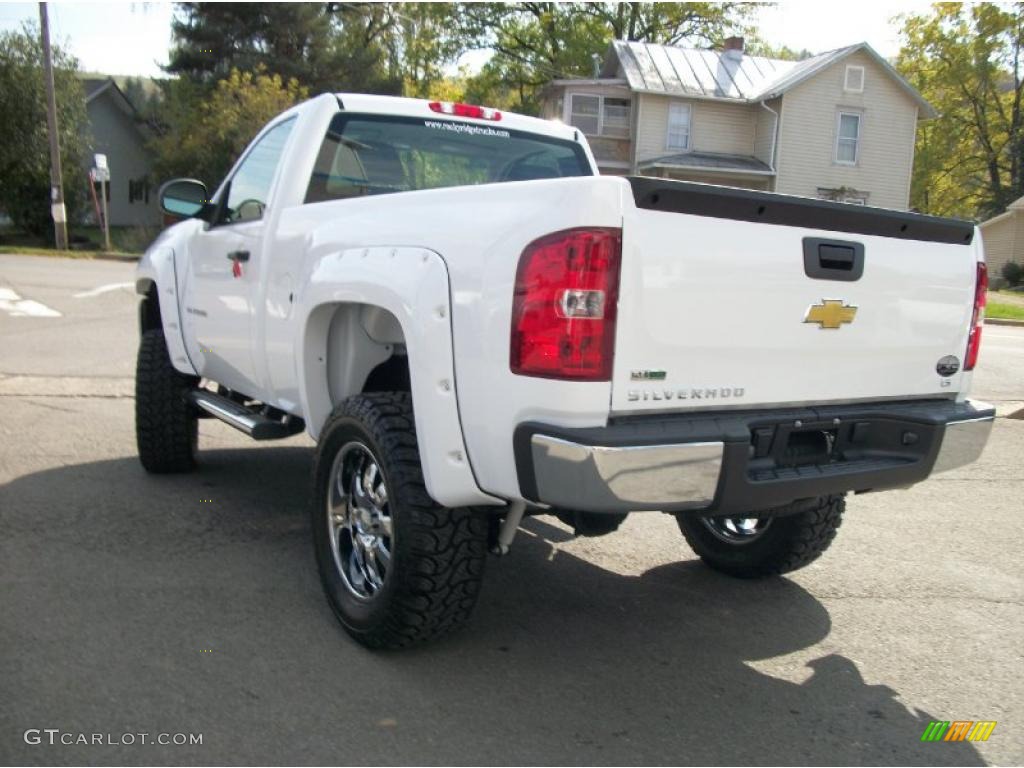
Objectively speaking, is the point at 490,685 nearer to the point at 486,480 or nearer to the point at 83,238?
the point at 486,480

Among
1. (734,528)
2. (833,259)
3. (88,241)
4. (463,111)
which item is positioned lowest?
(734,528)

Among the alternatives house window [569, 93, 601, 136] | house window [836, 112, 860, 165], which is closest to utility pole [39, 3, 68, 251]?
house window [569, 93, 601, 136]

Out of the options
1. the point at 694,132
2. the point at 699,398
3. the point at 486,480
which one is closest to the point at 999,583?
the point at 699,398

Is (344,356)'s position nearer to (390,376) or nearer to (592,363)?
(390,376)

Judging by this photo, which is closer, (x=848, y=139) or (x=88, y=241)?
(x=88, y=241)

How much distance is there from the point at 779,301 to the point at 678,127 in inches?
1233

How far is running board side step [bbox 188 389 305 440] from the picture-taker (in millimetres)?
4410

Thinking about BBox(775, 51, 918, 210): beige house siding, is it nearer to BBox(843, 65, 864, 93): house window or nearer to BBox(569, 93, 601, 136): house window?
BBox(843, 65, 864, 93): house window

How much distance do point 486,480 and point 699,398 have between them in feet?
2.27

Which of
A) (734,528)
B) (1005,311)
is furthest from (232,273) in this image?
(1005,311)

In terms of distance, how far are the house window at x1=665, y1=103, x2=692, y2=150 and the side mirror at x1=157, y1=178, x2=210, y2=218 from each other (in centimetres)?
2943

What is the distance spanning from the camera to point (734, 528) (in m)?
4.42

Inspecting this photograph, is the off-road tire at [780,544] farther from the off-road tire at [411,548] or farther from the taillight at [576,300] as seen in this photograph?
the taillight at [576,300]

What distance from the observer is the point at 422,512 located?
10.2ft
